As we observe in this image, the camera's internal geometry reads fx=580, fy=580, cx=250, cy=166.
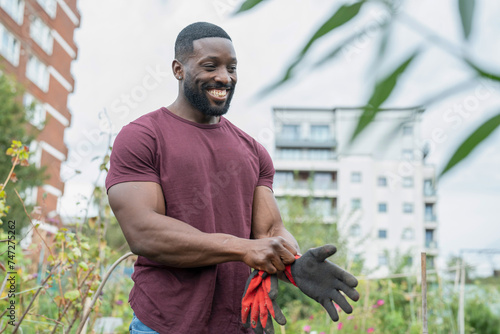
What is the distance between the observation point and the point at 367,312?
4.57 m

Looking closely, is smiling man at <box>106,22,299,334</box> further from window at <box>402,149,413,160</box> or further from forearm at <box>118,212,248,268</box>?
window at <box>402,149,413,160</box>

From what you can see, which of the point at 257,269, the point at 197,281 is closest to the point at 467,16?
the point at 257,269

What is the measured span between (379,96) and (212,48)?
5.27 ft

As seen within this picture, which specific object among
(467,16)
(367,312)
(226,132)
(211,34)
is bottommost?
(367,312)

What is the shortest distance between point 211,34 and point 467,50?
5.39ft

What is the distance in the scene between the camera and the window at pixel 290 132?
41cm

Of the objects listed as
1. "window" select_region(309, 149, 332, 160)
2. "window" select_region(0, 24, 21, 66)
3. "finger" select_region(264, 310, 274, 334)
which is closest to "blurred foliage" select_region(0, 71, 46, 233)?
"window" select_region(0, 24, 21, 66)

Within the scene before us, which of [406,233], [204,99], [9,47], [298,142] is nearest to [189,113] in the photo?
[204,99]

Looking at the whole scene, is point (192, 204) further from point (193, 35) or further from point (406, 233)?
point (406, 233)

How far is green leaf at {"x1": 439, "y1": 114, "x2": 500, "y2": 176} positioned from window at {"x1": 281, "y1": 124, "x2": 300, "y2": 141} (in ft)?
0.55

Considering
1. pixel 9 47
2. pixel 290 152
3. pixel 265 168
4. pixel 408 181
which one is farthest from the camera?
pixel 9 47

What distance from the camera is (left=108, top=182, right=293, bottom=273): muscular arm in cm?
156

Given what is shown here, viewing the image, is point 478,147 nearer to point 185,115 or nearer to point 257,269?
point 257,269

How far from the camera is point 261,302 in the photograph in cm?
160
